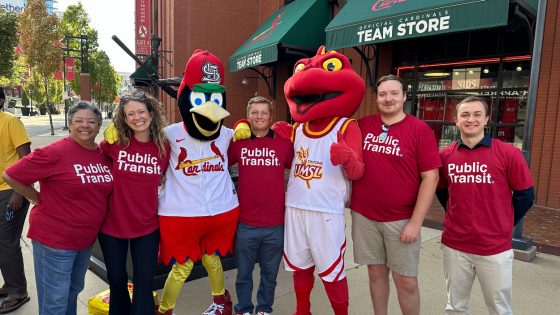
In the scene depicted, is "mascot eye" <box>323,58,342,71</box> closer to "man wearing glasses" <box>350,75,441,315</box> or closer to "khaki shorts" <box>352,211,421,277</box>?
"man wearing glasses" <box>350,75,441,315</box>

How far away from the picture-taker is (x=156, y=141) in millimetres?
2609

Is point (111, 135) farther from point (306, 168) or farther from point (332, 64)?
point (332, 64)

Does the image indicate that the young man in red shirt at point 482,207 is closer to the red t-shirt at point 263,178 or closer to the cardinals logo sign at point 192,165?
the red t-shirt at point 263,178

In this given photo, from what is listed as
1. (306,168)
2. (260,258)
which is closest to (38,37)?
(260,258)

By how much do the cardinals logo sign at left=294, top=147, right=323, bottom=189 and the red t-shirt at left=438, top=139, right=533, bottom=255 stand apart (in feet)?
2.83

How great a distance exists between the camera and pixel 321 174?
2.61m

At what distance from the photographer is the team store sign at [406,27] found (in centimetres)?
556

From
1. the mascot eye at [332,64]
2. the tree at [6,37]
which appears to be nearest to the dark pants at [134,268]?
the mascot eye at [332,64]

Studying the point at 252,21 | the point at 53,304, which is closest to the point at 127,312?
the point at 53,304

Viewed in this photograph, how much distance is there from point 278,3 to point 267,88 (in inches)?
105

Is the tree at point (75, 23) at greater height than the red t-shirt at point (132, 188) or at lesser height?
greater

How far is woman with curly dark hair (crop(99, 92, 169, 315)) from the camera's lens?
2486mm

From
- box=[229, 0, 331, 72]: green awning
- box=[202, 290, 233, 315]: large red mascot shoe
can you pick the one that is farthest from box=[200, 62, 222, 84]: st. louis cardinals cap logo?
box=[229, 0, 331, 72]: green awning

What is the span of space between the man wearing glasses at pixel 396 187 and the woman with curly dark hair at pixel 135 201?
4.62 feet
